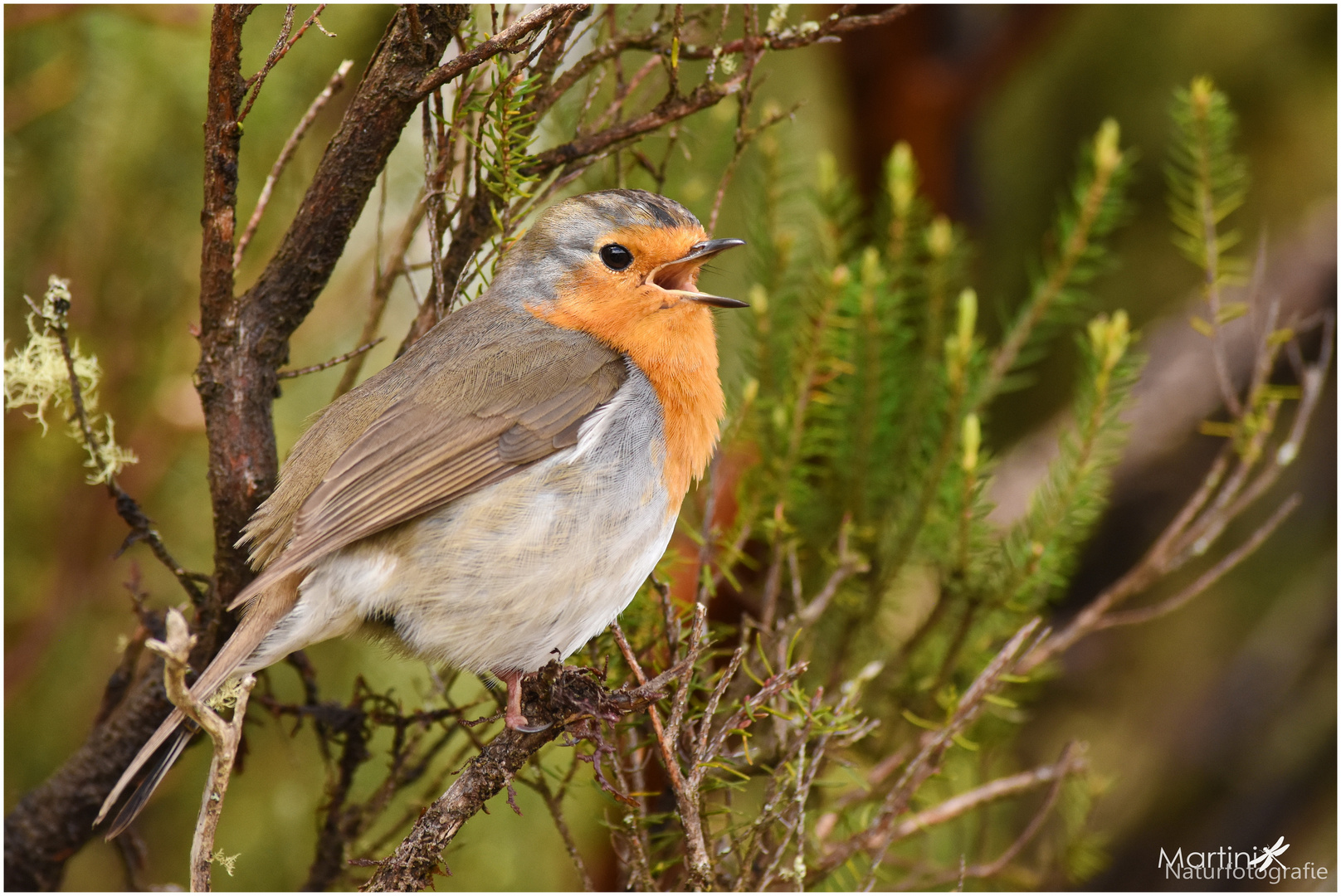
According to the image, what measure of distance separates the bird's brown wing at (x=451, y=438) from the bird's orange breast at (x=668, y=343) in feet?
0.32

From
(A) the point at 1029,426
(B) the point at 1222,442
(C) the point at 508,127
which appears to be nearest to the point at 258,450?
(C) the point at 508,127

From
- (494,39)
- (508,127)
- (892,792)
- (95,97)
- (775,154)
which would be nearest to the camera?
(494,39)

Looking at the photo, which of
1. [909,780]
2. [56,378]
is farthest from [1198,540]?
[56,378]

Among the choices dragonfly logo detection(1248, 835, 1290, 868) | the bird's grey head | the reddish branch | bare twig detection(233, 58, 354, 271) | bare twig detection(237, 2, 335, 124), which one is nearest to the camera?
bare twig detection(237, 2, 335, 124)

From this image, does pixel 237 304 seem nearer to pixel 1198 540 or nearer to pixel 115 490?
pixel 115 490

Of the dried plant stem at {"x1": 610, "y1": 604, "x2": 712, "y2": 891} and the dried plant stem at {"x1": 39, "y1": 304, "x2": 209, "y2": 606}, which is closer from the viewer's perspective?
the dried plant stem at {"x1": 610, "y1": 604, "x2": 712, "y2": 891}

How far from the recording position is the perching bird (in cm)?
194

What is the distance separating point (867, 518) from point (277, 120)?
1902 millimetres

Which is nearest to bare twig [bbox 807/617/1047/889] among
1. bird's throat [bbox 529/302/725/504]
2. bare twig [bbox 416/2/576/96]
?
bird's throat [bbox 529/302/725/504]

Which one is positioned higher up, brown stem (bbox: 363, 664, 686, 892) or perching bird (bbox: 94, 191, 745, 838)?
perching bird (bbox: 94, 191, 745, 838)

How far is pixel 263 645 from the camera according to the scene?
187cm

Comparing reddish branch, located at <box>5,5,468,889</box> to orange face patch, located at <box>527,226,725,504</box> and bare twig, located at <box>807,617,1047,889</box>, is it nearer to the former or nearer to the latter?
orange face patch, located at <box>527,226,725,504</box>

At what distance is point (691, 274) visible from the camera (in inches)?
94.6

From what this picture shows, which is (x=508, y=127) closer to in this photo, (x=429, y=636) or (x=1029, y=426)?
(x=429, y=636)
